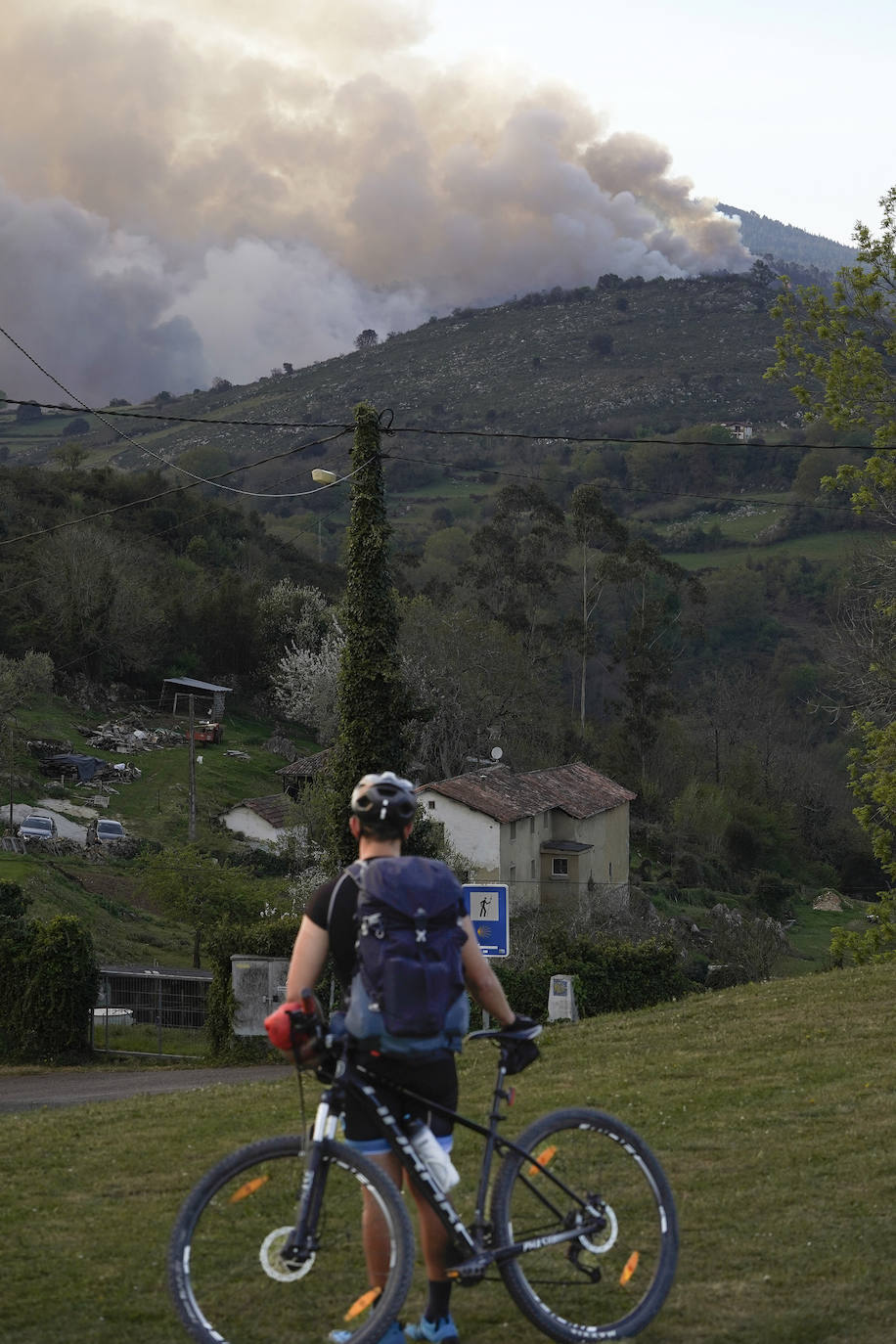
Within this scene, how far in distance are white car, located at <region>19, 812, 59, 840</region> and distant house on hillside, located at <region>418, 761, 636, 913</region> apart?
12678mm

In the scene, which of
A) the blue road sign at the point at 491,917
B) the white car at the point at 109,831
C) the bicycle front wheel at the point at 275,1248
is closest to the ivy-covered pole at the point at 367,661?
the blue road sign at the point at 491,917

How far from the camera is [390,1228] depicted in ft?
15.2

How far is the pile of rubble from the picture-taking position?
211ft

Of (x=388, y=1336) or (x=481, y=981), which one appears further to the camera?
(x=481, y=981)

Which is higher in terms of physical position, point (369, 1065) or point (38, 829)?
point (38, 829)

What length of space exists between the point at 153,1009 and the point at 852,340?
1806 cm

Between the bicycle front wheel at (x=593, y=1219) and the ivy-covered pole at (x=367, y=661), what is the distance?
22593 millimetres

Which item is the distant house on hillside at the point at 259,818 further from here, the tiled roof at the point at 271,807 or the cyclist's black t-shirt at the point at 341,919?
the cyclist's black t-shirt at the point at 341,919

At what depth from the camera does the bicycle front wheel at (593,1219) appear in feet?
16.5

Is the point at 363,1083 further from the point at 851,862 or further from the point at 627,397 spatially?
the point at 627,397

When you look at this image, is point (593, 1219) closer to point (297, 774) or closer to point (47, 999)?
point (47, 999)

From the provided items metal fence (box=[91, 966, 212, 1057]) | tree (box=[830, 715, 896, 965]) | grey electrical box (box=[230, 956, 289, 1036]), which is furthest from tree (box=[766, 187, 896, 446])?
metal fence (box=[91, 966, 212, 1057])

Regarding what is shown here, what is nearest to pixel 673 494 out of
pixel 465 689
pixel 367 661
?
pixel 465 689

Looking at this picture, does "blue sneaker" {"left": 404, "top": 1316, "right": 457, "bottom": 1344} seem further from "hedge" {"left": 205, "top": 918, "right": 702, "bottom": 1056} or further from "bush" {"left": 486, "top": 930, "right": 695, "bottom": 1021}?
"bush" {"left": 486, "top": 930, "right": 695, "bottom": 1021}
